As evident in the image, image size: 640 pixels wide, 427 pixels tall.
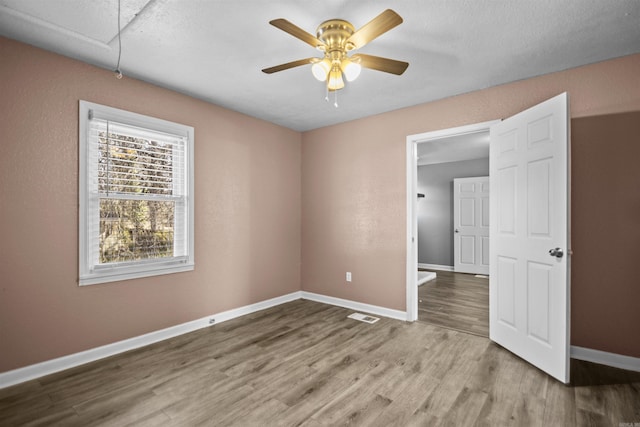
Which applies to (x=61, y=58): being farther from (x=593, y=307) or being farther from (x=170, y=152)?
(x=593, y=307)

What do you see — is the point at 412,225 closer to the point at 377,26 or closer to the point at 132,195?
the point at 377,26

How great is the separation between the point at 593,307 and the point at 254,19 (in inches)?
141

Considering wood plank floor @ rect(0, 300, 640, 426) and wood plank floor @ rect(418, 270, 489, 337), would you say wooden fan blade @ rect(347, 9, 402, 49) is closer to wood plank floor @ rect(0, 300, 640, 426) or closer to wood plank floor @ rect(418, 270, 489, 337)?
wood plank floor @ rect(0, 300, 640, 426)

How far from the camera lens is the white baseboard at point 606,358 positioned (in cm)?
256

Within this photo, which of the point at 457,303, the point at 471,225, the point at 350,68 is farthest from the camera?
the point at 471,225

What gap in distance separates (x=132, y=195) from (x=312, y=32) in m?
2.20

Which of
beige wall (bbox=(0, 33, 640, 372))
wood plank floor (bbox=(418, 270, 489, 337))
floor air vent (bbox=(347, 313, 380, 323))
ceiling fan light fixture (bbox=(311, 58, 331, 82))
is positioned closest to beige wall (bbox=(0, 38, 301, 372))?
beige wall (bbox=(0, 33, 640, 372))

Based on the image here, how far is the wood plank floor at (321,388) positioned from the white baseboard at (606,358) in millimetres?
92

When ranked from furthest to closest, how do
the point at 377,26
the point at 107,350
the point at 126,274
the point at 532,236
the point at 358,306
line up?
the point at 358,306 → the point at 126,274 → the point at 107,350 → the point at 532,236 → the point at 377,26

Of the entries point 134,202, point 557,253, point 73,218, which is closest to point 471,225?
point 557,253

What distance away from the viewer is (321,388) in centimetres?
232

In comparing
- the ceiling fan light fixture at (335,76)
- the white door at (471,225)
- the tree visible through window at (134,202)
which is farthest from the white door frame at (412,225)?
the white door at (471,225)

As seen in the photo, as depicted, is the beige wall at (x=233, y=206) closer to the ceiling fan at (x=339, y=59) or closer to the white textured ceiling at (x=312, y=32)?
the white textured ceiling at (x=312, y=32)

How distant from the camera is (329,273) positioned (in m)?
4.59
